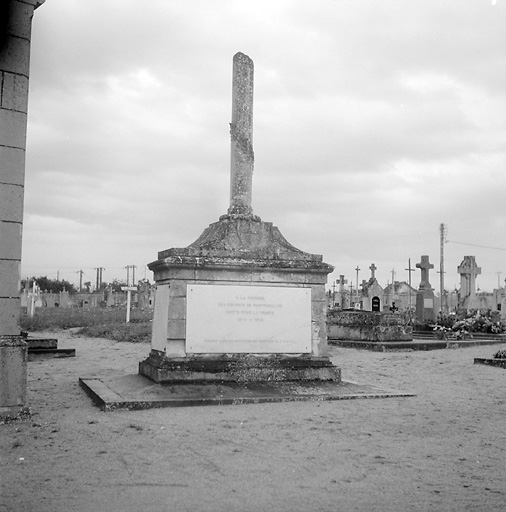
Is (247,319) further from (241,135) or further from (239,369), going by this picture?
(241,135)

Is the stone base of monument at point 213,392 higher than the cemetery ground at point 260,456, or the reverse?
the stone base of monument at point 213,392

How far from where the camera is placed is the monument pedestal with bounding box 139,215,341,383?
7801 millimetres

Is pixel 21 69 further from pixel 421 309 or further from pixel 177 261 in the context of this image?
pixel 421 309

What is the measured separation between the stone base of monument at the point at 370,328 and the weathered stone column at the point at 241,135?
9745 millimetres

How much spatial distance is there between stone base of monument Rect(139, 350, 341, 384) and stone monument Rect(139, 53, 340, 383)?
0.01m

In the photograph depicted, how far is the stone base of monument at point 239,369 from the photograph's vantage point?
7609 millimetres

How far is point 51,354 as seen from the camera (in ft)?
45.0

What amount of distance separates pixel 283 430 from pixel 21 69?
4444 mm

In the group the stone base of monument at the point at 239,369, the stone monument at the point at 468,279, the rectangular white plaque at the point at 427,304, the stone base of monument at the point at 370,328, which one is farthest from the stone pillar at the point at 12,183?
the stone monument at the point at 468,279

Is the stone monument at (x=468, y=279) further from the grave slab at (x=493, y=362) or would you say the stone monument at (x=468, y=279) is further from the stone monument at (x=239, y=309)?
the stone monument at (x=239, y=309)

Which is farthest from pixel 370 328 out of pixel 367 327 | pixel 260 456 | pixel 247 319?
pixel 260 456

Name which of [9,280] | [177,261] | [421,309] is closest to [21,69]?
[9,280]

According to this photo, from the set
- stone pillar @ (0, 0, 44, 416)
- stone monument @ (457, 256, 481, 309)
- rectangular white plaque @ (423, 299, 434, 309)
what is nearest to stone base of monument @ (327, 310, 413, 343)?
rectangular white plaque @ (423, 299, 434, 309)

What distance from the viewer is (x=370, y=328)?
1781cm
